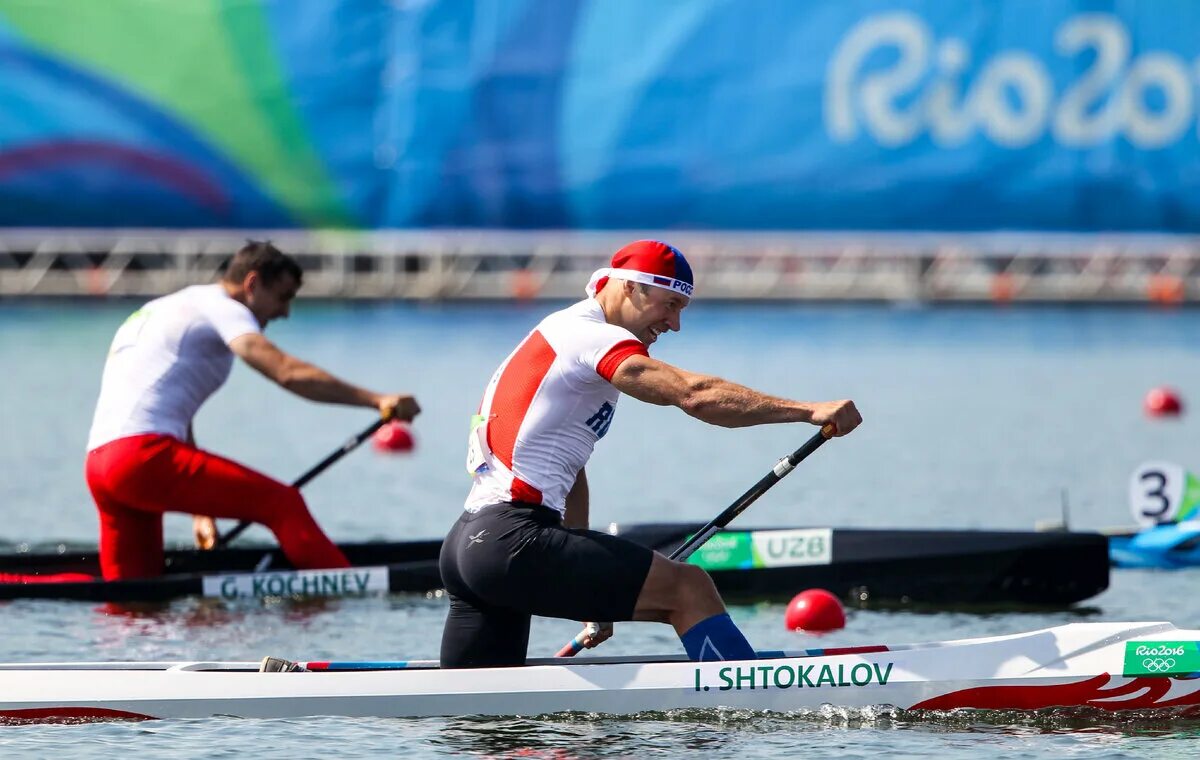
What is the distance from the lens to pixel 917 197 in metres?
33.9

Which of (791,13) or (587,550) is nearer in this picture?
(587,550)

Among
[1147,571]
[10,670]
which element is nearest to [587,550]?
[10,670]

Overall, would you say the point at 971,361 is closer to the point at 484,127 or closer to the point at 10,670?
the point at 484,127

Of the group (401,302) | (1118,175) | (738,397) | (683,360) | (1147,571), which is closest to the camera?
(738,397)

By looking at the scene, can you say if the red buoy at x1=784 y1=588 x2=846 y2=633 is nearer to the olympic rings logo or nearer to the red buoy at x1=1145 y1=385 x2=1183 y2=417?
the olympic rings logo

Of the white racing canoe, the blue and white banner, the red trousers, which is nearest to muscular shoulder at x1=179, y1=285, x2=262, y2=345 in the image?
the red trousers

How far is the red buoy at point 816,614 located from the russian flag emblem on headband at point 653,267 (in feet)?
12.4

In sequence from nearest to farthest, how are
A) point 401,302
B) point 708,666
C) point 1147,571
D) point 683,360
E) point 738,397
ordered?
point 738,397 → point 708,666 → point 1147,571 → point 683,360 → point 401,302

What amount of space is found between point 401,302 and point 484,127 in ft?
13.8

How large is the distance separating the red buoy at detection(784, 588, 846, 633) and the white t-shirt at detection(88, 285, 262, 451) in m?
3.21

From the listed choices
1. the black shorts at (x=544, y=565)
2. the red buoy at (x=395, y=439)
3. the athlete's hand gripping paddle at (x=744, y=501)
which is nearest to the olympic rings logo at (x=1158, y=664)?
the athlete's hand gripping paddle at (x=744, y=501)

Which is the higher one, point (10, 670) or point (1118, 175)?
point (1118, 175)

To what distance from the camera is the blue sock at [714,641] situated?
24.5ft

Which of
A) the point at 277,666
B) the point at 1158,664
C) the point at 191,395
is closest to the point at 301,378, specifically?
the point at 191,395
